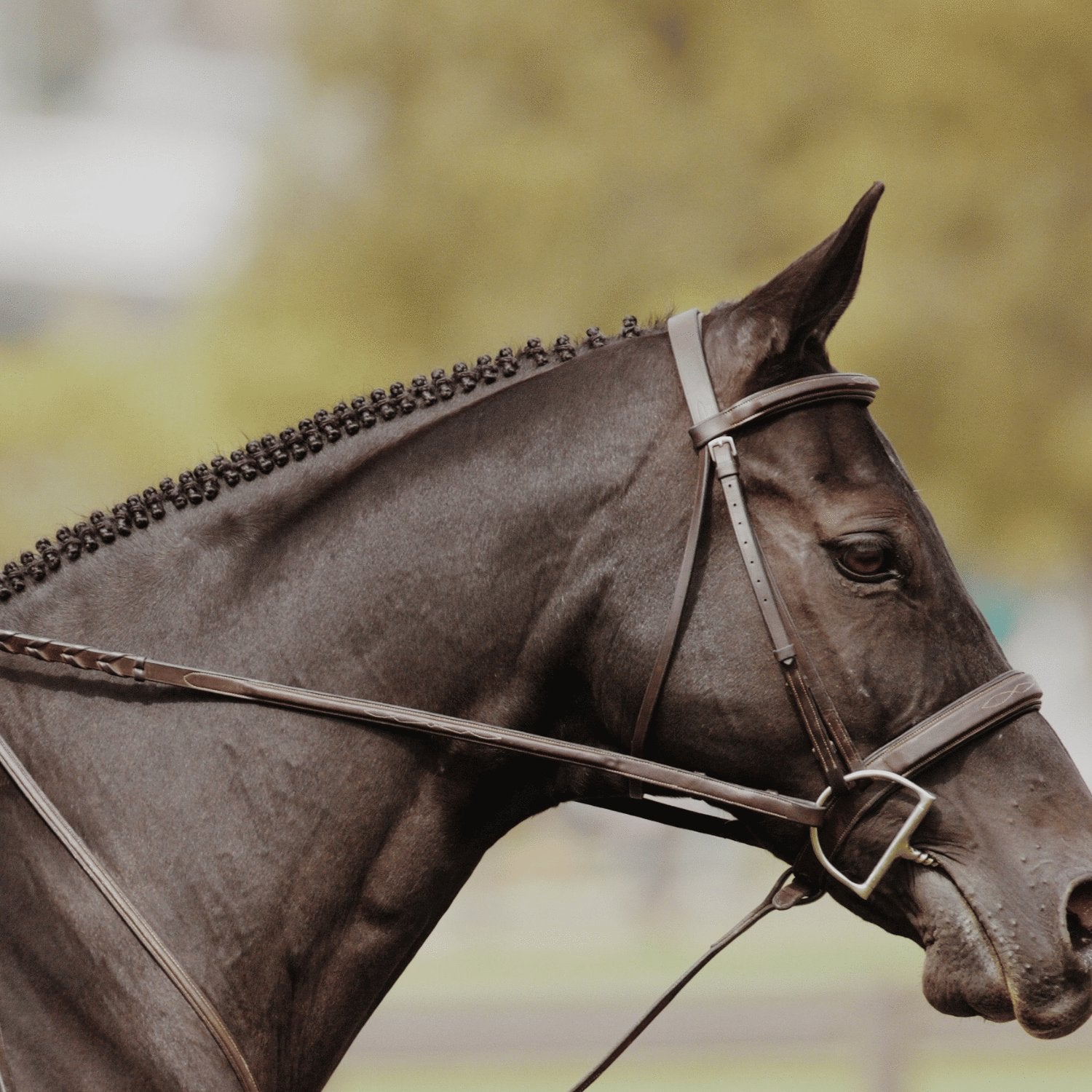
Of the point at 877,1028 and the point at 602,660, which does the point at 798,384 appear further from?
the point at 877,1028

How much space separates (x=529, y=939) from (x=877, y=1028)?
10166 mm

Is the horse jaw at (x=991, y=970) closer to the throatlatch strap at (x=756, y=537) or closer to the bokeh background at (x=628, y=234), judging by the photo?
the throatlatch strap at (x=756, y=537)

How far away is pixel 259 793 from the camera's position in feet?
9.30

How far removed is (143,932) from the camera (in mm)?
2693

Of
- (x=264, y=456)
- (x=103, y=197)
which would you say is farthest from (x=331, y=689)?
(x=103, y=197)

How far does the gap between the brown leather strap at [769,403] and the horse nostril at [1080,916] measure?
1.11 metres

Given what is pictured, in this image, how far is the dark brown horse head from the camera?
2.75 meters

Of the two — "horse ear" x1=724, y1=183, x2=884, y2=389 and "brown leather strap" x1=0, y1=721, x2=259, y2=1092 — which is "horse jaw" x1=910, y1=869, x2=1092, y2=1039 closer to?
"horse ear" x1=724, y1=183, x2=884, y2=389

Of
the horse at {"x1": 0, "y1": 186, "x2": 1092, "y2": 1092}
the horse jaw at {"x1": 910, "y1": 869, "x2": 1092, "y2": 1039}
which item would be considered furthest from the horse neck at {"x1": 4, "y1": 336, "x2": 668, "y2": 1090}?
the horse jaw at {"x1": 910, "y1": 869, "x2": 1092, "y2": 1039}

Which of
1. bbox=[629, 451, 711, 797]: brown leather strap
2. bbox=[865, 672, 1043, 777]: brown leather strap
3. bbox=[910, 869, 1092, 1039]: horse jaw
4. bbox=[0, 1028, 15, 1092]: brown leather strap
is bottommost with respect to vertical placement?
bbox=[910, 869, 1092, 1039]: horse jaw

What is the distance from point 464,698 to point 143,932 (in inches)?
30.1

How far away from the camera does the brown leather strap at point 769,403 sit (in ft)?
9.49

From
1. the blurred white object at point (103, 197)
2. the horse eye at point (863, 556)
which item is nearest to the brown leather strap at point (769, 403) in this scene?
the horse eye at point (863, 556)

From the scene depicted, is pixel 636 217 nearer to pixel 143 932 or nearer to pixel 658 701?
pixel 658 701
